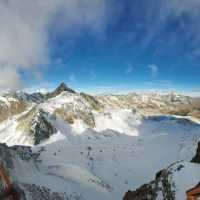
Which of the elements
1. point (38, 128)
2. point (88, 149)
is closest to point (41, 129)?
point (38, 128)

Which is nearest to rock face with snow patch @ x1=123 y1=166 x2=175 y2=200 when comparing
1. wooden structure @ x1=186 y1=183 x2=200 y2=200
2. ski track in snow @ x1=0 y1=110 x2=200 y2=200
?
ski track in snow @ x1=0 y1=110 x2=200 y2=200

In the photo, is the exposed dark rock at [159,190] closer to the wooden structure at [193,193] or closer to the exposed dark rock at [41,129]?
the wooden structure at [193,193]

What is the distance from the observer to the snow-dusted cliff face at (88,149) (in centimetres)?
4916

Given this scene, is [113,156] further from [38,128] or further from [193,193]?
[193,193]

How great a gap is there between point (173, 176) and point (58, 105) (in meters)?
112

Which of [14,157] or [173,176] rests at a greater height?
[14,157]

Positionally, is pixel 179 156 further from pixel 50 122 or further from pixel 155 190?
pixel 155 190

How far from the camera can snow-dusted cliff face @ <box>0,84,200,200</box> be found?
49.2m

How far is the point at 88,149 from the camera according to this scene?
308 ft

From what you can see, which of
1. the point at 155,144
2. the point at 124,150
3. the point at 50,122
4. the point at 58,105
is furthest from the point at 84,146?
the point at 58,105

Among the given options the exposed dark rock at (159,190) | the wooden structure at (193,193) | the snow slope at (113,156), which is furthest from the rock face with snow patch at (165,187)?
the snow slope at (113,156)

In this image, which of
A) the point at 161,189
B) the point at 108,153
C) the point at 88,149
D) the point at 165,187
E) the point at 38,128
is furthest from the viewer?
the point at 38,128

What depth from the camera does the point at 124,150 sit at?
100312mm

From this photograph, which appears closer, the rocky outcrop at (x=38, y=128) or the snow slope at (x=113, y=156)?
the snow slope at (x=113, y=156)
